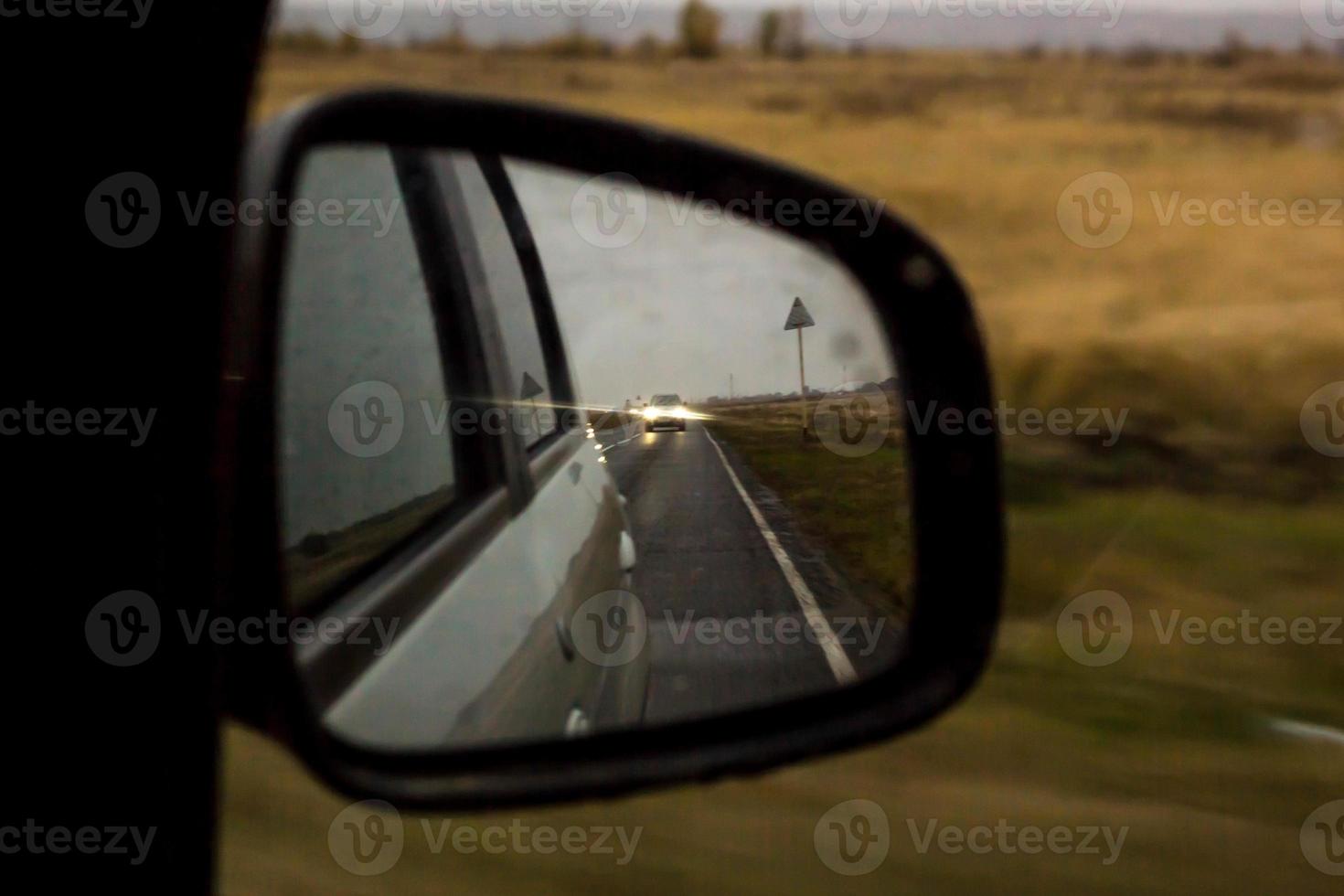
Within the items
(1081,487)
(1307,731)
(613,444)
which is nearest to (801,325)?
(613,444)

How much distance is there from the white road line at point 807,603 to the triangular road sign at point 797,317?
28cm

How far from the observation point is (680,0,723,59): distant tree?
16328mm

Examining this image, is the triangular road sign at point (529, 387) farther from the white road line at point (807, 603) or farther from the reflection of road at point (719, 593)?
the white road line at point (807, 603)

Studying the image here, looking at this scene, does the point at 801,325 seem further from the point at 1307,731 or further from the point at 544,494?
the point at 1307,731

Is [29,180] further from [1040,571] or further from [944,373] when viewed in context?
[1040,571]

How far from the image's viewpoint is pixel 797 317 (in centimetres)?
210

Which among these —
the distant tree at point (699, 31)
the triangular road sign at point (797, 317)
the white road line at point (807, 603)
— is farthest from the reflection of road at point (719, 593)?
the distant tree at point (699, 31)

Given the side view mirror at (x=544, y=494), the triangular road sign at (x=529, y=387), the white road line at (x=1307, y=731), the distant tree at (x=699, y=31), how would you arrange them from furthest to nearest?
the distant tree at (x=699, y=31), the white road line at (x=1307, y=731), the triangular road sign at (x=529, y=387), the side view mirror at (x=544, y=494)

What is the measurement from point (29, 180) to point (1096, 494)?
7.64 m

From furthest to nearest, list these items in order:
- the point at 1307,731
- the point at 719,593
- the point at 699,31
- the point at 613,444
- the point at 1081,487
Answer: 1. the point at 699,31
2. the point at 1081,487
3. the point at 1307,731
4. the point at 719,593
5. the point at 613,444

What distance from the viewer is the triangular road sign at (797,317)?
2.09 meters

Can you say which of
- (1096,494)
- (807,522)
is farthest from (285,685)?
(1096,494)

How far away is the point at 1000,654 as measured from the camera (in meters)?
5.62

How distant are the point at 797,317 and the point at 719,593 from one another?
0.43 metres
